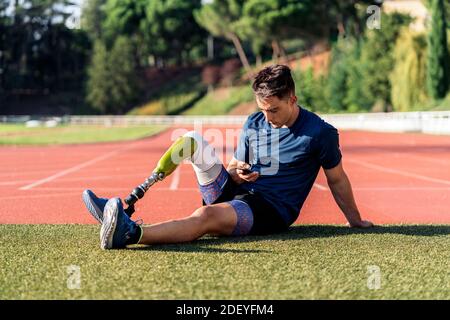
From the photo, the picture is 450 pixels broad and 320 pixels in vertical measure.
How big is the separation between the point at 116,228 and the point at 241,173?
3.75ft

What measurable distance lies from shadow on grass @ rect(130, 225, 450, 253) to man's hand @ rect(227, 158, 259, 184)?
0.46 metres

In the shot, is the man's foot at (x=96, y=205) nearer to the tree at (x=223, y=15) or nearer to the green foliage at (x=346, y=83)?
the green foliage at (x=346, y=83)

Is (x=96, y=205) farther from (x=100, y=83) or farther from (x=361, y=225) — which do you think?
(x=100, y=83)

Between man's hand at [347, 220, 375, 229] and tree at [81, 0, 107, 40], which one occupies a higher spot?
tree at [81, 0, 107, 40]

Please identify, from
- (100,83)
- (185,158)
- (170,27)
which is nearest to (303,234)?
(185,158)

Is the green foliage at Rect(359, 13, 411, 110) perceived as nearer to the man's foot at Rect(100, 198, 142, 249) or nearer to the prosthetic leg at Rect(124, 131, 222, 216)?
the prosthetic leg at Rect(124, 131, 222, 216)

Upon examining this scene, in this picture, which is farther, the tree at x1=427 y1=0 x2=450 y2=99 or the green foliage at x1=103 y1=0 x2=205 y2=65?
the green foliage at x1=103 y1=0 x2=205 y2=65

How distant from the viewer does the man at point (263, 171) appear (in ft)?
16.5

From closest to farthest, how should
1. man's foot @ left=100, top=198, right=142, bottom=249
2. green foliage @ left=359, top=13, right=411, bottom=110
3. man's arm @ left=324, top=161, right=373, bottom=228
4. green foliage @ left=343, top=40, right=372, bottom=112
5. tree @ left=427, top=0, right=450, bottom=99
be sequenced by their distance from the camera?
man's foot @ left=100, top=198, right=142, bottom=249, man's arm @ left=324, top=161, right=373, bottom=228, tree @ left=427, top=0, right=450, bottom=99, green foliage @ left=359, top=13, right=411, bottom=110, green foliage @ left=343, top=40, right=372, bottom=112

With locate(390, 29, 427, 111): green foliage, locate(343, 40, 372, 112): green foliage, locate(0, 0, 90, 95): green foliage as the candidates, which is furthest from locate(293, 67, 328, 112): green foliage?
locate(0, 0, 90, 95): green foliage

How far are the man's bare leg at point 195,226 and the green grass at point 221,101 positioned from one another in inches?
2472

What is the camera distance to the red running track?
7555mm

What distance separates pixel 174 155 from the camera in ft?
16.1
